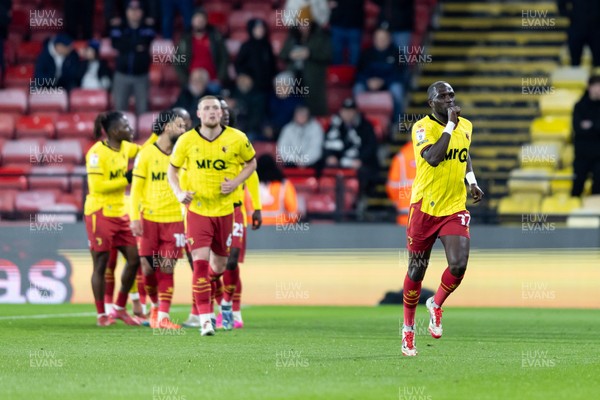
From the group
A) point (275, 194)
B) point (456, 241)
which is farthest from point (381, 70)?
point (456, 241)

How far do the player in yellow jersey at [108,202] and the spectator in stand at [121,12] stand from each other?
30.9ft

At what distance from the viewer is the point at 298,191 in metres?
22.2

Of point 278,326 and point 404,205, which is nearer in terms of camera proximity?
point 278,326

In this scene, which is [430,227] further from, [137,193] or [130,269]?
[130,269]

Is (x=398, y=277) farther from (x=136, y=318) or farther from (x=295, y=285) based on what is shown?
(x=136, y=318)

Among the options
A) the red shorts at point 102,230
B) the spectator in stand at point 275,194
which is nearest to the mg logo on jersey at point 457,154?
the red shorts at point 102,230

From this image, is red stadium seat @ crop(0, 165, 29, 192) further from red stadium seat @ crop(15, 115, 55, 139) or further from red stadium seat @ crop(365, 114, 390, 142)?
red stadium seat @ crop(365, 114, 390, 142)

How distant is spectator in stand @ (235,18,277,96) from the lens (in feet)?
80.7

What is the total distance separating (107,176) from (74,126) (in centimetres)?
911

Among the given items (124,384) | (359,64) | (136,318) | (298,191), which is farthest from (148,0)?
(124,384)

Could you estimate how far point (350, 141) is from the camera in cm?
2297

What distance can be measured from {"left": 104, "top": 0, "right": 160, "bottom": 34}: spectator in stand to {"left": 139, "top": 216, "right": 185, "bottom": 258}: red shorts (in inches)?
399

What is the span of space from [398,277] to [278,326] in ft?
18.1

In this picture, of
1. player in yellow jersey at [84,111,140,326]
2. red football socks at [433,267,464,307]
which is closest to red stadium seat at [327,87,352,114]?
player in yellow jersey at [84,111,140,326]
